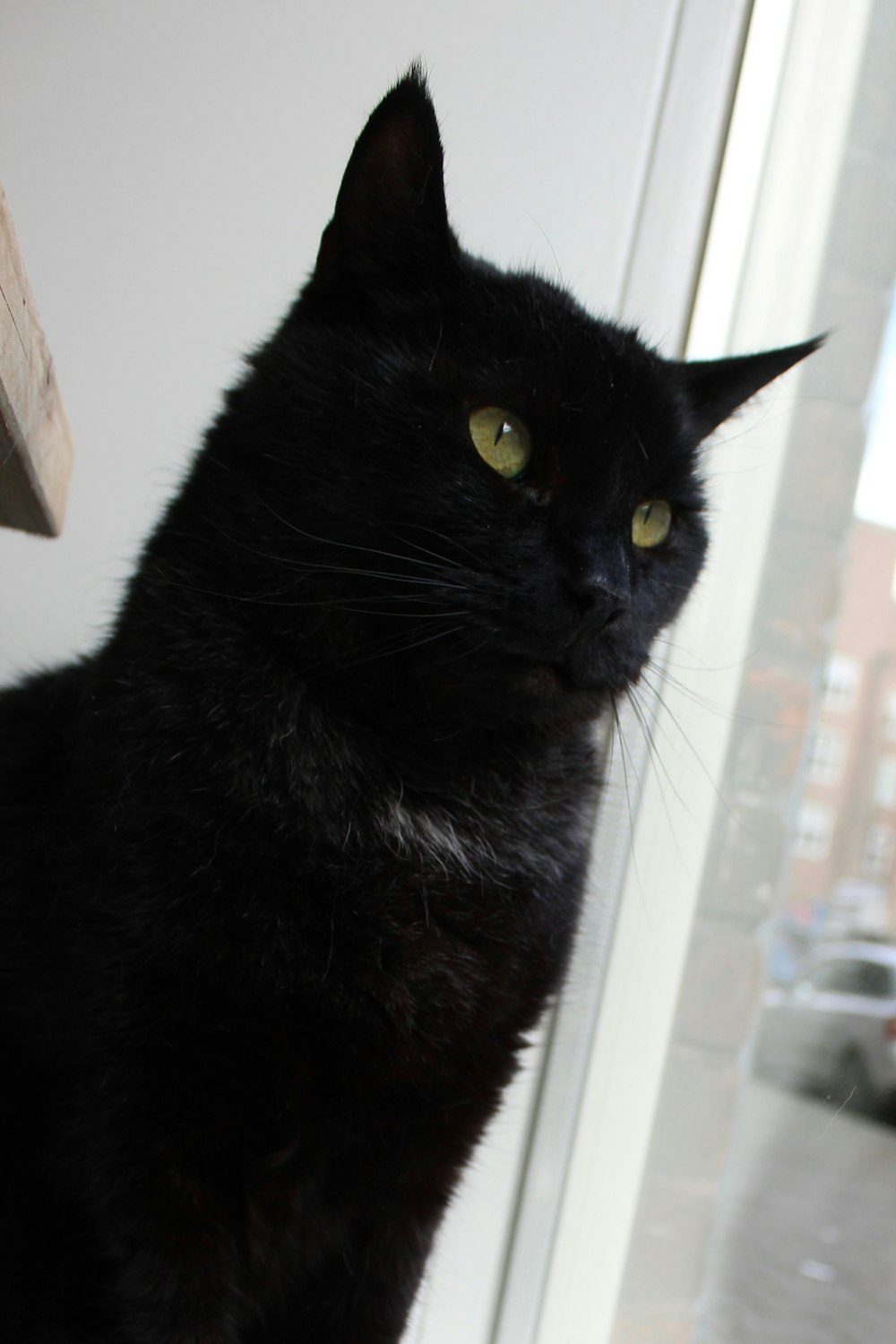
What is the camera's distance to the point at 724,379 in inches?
39.3

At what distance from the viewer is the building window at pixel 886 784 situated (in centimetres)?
93

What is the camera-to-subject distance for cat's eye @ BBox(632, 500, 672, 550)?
0.93m

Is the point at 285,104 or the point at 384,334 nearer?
the point at 384,334

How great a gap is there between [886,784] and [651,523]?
0.91 feet

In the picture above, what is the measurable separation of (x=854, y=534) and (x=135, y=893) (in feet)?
2.38

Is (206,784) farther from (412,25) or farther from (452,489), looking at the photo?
(412,25)

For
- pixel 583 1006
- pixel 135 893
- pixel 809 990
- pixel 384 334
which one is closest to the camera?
pixel 135 893

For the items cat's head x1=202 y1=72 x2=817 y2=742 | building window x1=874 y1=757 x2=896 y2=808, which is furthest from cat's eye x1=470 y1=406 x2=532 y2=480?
building window x1=874 y1=757 x2=896 y2=808

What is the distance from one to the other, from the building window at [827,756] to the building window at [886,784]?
73 mm

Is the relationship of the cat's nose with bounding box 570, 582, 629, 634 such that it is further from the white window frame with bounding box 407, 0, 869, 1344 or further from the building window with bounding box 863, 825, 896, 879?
the white window frame with bounding box 407, 0, 869, 1344

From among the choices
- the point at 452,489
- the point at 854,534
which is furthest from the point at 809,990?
the point at 452,489

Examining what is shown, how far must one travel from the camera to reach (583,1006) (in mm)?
1301

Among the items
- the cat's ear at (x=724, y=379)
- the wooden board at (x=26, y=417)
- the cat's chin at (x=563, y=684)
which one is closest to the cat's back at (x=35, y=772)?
the wooden board at (x=26, y=417)

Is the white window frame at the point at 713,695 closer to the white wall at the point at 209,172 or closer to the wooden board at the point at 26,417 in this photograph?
the white wall at the point at 209,172
